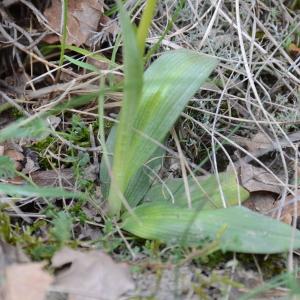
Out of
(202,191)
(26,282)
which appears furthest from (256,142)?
(26,282)

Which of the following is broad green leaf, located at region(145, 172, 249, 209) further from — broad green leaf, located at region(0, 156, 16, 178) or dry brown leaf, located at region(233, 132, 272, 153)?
broad green leaf, located at region(0, 156, 16, 178)

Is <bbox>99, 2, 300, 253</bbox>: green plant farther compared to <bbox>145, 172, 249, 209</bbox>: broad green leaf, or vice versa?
<bbox>145, 172, 249, 209</bbox>: broad green leaf

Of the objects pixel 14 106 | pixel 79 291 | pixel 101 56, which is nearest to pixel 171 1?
pixel 101 56

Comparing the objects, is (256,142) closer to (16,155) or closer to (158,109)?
(158,109)

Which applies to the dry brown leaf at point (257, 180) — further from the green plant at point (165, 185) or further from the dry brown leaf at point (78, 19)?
the dry brown leaf at point (78, 19)

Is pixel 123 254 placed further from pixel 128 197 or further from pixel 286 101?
pixel 286 101

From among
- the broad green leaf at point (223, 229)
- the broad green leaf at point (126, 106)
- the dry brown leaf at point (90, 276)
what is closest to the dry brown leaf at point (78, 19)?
the broad green leaf at point (126, 106)

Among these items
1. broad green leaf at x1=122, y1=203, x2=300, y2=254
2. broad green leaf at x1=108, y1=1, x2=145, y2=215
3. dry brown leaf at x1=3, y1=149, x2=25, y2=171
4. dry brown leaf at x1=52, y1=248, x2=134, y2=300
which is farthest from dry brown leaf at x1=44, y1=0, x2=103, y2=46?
dry brown leaf at x1=52, y1=248, x2=134, y2=300

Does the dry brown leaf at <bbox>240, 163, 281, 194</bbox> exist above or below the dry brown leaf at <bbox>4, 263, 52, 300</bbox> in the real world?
below
